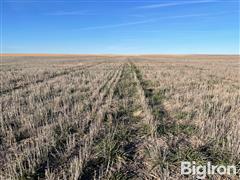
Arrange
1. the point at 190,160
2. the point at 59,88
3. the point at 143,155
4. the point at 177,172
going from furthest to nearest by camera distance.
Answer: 1. the point at 59,88
2. the point at 143,155
3. the point at 190,160
4. the point at 177,172

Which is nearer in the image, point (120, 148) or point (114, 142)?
point (120, 148)

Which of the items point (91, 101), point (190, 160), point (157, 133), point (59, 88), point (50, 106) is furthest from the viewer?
point (59, 88)

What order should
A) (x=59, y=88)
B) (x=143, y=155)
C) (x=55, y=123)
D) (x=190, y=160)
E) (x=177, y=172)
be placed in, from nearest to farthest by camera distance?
1. (x=177, y=172)
2. (x=190, y=160)
3. (x=143, y=155)
4. (x=55, y=123)
5. (x=59, y=88)

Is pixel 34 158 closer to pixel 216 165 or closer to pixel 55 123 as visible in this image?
pixel 55 123

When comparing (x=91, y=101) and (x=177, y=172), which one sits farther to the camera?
(x=91, y=101)

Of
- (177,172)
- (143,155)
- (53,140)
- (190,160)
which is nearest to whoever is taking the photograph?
(177,172)

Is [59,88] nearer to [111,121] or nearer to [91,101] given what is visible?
[91,101]

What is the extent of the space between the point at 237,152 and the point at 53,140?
356 cm

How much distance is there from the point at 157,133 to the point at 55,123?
267 centimetres

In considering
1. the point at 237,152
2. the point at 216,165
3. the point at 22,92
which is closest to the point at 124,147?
the point at 216,165

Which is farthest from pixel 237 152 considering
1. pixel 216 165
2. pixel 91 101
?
pixel 91 101

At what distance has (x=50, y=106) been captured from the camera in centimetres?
809

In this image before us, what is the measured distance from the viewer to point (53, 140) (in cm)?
482

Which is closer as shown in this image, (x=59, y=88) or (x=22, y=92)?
(x=22, y=92)
